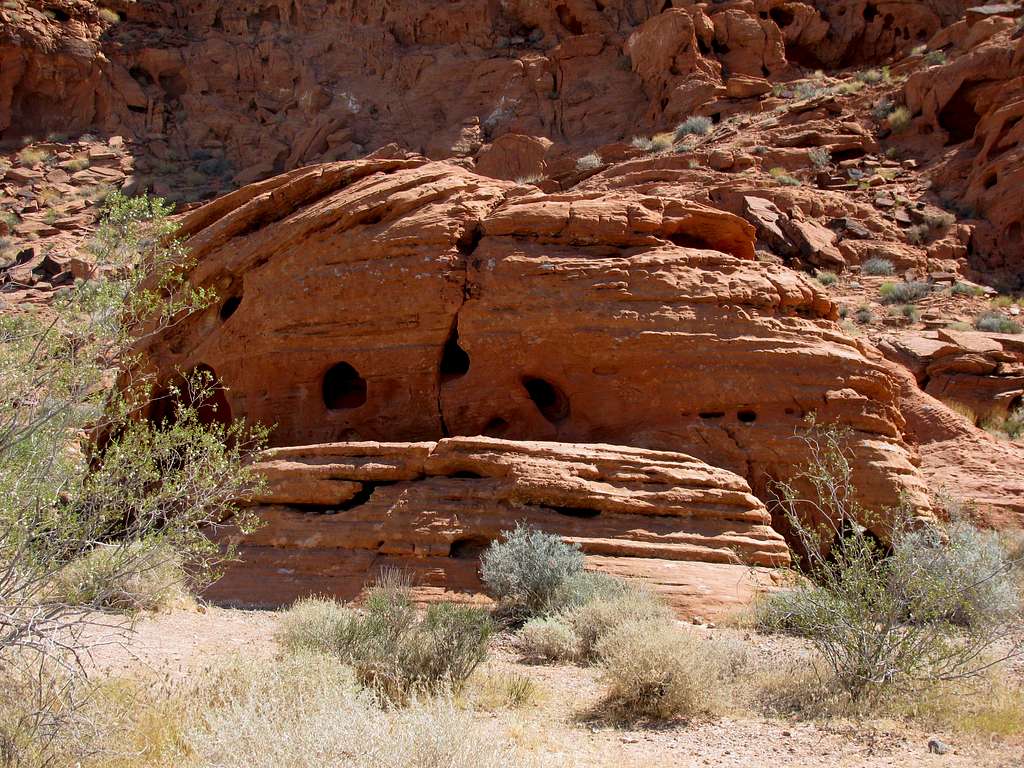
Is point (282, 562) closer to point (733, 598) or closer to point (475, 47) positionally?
point (733, 598)

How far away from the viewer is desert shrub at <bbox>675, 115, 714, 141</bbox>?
29297mm

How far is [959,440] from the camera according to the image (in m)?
14.4

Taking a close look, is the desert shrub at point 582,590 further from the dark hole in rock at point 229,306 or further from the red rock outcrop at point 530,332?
the dark hole in rock at point 229,306

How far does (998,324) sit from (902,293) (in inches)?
101

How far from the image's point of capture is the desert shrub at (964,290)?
855 inches

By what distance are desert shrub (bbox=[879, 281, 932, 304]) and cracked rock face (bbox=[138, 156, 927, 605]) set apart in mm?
9269

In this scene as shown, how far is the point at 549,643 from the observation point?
25.2 ft

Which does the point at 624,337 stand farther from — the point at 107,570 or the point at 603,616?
the point at 107,570

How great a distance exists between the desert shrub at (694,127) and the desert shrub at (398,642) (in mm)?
25127

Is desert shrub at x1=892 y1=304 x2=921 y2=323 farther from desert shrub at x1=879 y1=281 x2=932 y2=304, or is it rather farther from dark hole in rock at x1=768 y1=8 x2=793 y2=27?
dark hole in rock at x1=768 y1=8 x2=793 y2=27

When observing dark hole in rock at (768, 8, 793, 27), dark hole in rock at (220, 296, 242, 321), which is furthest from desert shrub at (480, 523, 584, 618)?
dark hole in rock at (768, 8, 793, 27)

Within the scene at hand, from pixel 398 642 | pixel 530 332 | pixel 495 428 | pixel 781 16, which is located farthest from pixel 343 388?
pixel 781 16

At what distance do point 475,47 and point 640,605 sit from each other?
33.6 metres

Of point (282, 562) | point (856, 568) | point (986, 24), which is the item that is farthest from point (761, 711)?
point (986, 24)
